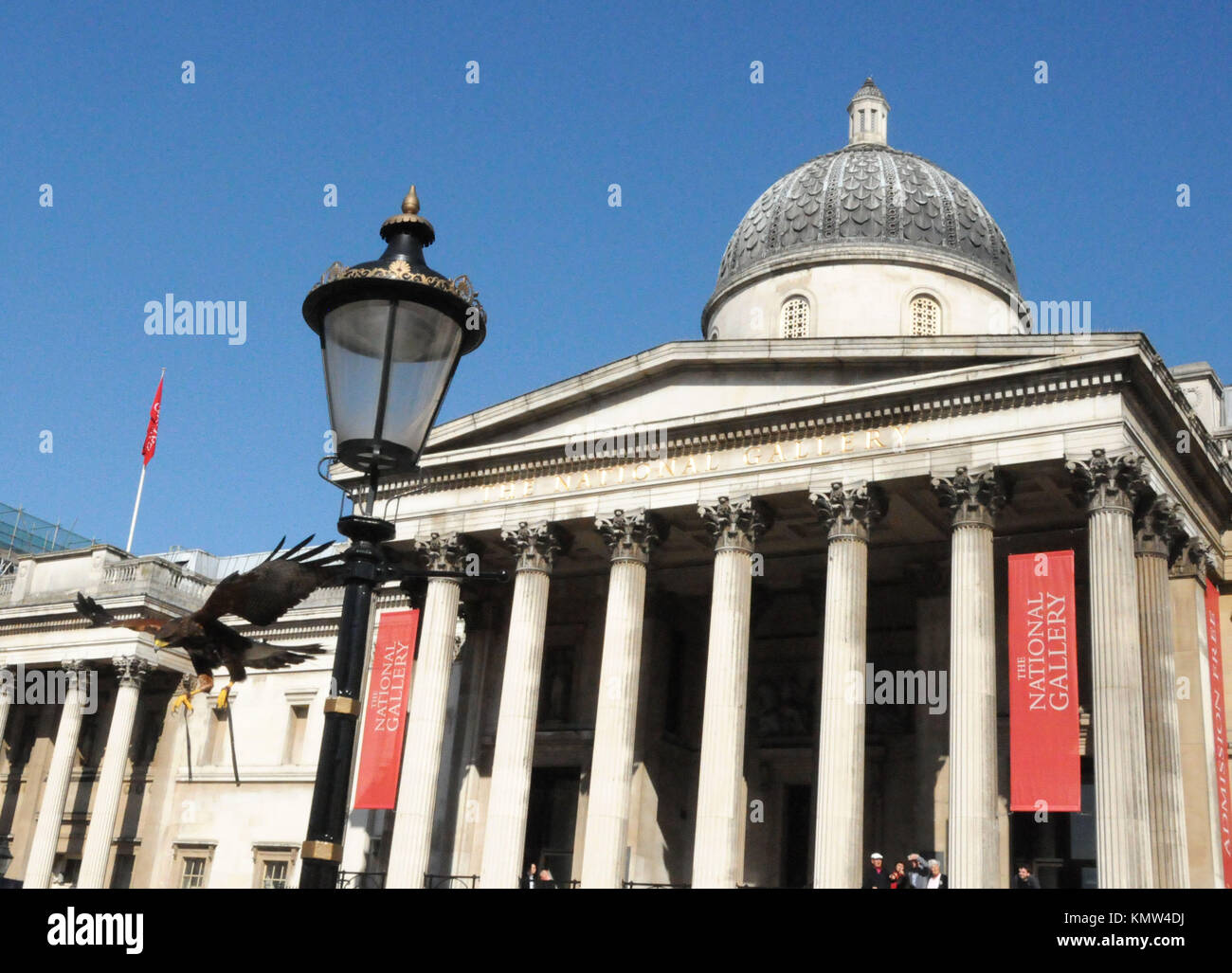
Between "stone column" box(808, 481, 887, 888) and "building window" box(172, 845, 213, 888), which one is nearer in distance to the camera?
"stone column" box(808, 481, 887, 888)

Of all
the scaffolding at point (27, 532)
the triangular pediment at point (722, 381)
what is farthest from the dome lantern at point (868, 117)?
the scaffolding at point (27, 532)

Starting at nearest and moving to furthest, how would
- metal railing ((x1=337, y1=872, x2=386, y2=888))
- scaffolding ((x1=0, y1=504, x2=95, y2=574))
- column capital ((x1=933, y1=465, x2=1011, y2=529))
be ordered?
column capital ((x1=933, y1=465, x2=1011, y2=529)) → metal railing ((x1=337, y1=872, x2=386, y2=888)) → scaffolding ((x1=0, y1=504, x2=95, y2=574))

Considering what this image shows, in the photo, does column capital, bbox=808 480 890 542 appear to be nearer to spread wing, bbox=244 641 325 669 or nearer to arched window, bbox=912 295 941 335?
arched window, bbox=912 295 941 335

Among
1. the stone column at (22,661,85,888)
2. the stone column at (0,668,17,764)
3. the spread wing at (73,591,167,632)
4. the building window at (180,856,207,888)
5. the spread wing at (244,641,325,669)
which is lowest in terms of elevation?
the spread wing at (244,641,325,669)

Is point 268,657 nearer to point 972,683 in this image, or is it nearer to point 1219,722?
point 972,683

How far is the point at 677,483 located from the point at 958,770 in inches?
330

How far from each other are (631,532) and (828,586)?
4703 mm

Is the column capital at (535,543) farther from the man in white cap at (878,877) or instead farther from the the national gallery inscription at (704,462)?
the man in white cap at (878,877)

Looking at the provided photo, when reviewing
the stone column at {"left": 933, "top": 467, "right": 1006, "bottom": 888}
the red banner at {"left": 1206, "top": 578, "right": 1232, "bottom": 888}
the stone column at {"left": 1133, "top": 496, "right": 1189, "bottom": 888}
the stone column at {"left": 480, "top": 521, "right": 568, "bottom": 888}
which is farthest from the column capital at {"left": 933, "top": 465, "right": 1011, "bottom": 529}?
the stone column at {"left": 480, "top": 521, "right": 568, "bottom": 888}

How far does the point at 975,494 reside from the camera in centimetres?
2488

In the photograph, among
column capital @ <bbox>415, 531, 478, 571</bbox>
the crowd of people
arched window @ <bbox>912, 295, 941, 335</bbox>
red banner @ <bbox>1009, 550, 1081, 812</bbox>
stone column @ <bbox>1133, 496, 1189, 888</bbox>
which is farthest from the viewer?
arched window @ <bbox>912, 295, 941, 335</bbox>

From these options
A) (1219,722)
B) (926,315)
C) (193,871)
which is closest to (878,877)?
(1219,722)

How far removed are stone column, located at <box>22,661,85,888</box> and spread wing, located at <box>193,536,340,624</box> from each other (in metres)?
40.3

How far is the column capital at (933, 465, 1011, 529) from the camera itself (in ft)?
81.5
